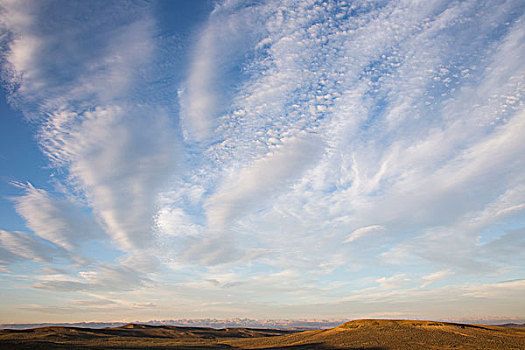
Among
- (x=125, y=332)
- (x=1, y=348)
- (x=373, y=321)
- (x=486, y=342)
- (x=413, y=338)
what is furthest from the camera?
(x=125, y=332)

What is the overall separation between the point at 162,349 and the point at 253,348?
20905mm

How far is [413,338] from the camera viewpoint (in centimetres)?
6700

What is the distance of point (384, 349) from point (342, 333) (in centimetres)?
2209

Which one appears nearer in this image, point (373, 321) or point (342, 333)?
point (342, 333)

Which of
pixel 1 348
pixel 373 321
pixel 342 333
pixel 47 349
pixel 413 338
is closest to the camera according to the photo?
pixel 1 348

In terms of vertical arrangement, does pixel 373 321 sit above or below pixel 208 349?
above

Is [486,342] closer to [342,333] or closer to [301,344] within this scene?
[342,333]

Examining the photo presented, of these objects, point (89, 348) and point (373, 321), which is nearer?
point (89, 348)

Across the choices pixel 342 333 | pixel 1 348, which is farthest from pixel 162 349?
pixel 342 333

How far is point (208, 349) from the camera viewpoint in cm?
7469

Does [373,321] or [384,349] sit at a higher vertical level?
[373,321]

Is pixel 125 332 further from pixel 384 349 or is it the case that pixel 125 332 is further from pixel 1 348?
pixel 384 349

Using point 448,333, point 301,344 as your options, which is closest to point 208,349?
point 301,344

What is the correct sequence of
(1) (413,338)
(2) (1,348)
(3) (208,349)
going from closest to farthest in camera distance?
1. (2) (1,348)
2. (1) (413,338)
3. (3) (208,349)
